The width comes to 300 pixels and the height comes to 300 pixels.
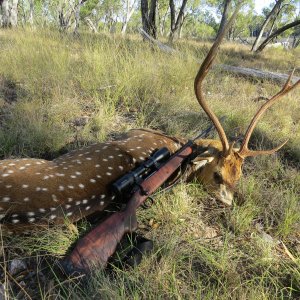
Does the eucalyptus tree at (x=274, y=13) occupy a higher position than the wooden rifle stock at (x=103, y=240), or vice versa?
the eucalyptus tree at (x=274, y=13)

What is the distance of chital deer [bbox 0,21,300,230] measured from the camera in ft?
7.32

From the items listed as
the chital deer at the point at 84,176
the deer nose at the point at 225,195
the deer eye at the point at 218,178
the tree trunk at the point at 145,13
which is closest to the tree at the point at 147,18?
the tree trunk at the point at 145,13

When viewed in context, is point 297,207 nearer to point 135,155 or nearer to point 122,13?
point 135,155

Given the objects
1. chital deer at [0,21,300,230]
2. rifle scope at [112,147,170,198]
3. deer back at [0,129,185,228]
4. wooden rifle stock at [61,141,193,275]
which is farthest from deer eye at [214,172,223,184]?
wooden rifle stock at [61,141,193,275]

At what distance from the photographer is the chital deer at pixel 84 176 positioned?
2232 millimetres

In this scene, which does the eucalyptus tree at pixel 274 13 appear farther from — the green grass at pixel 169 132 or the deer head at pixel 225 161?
the deer head at pixel 225 161

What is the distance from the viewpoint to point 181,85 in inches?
217

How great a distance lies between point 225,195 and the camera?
3137 millimetres

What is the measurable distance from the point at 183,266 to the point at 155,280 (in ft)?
1.02

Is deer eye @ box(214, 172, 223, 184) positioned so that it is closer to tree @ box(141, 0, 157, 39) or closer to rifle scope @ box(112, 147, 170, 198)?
rifle scope @ box(112, 147, 170, 198)

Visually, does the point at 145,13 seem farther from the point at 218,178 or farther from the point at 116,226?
the point at 116,226

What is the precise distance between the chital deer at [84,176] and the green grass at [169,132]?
17 cm

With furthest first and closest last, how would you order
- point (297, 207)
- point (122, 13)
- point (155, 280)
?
point (122, 13) → point (297, 207) → point (155, 280)

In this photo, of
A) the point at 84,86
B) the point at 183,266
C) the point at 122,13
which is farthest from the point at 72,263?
the point at 122,13
